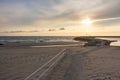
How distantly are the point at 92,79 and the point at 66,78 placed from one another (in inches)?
52.1

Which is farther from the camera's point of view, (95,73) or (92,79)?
(95,73)

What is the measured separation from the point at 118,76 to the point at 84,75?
1.82m

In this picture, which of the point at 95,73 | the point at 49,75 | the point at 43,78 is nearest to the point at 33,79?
the point at 43,78

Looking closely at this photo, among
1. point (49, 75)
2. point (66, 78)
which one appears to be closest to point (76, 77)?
point (66, 78)

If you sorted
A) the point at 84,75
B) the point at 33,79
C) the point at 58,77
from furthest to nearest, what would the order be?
the point at 84,75 → the point at 58,77 → the point at 33,79

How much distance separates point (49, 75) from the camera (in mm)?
11727

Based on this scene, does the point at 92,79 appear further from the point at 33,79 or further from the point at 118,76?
the point at 33,79

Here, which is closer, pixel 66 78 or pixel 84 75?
pixel 66 78

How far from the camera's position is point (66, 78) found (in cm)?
1109

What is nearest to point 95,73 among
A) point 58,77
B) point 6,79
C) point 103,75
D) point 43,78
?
point 103,75

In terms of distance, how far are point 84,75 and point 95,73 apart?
0.96 meters

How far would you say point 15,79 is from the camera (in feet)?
35.8

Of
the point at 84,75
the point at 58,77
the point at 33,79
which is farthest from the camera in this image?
the point at 84,75

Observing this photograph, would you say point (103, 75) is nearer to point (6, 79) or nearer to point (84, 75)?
point (84, 75)
